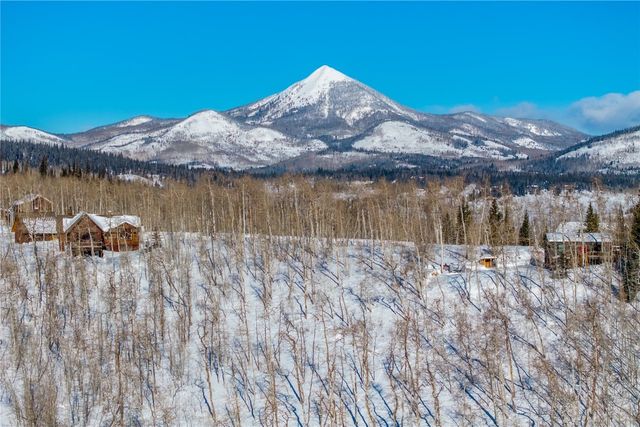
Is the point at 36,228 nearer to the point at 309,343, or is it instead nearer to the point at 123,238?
the point at 123,238

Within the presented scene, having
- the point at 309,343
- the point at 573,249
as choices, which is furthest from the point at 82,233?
the point at 573,249

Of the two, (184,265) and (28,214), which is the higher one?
(28,214)

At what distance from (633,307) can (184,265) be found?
104 ft

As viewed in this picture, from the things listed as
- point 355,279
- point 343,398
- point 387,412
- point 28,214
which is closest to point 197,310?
point 355,279

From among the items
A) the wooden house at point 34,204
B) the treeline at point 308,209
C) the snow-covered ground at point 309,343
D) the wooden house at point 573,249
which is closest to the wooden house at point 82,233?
the snow-covered ground at point 309,343

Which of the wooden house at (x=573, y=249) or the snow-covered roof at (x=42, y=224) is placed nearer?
the wooden house at (x=573, y=249)

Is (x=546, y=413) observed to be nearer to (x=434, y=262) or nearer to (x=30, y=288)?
(x=434, y=262)

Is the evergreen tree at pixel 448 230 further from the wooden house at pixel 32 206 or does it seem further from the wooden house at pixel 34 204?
the wooden house at pixel 34 204

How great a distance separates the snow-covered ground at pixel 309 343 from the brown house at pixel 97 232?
10.8 feet

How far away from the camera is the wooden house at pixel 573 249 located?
43694mm

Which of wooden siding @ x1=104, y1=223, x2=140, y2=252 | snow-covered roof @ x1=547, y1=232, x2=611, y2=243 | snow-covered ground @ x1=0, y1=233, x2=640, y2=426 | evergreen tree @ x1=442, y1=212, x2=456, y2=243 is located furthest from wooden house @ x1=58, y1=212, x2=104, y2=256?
snow-covered roof @ x1=547, y1=232, x2=611, y2=243

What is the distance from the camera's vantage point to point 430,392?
3177cm

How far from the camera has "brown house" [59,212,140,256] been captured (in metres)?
52.7

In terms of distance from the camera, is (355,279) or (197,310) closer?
(197,310)
